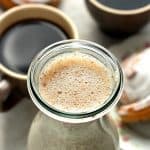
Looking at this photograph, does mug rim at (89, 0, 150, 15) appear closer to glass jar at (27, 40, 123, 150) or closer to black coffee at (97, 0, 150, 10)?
black coffee at (97, 0, 150, 10)

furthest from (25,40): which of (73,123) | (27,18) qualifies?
(73,123)

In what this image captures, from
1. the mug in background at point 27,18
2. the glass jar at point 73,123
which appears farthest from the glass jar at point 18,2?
the glass jar at point 73,123

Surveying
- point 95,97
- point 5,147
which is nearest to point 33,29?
point 5,147

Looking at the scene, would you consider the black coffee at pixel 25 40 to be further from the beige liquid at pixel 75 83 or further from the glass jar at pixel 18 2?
the beige liquid at pixel 75 83

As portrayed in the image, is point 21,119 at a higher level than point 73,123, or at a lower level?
lower

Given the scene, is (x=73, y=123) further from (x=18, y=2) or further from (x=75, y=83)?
(x=18, y=2)

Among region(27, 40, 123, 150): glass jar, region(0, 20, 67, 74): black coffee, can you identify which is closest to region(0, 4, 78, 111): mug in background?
region(0, 20, 67, 74): black coffee
